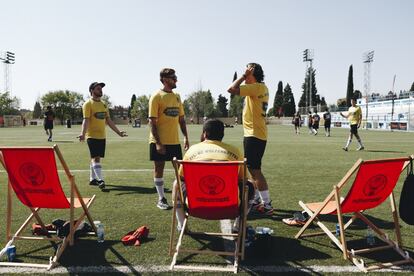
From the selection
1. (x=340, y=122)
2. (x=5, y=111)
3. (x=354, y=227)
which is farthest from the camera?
(x=5, y=111)

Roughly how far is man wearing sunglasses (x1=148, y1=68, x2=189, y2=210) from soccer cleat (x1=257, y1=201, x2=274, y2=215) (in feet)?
4.81

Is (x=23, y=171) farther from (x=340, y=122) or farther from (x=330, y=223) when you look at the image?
(x=340, y=122)

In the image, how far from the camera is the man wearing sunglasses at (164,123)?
5.90 metres

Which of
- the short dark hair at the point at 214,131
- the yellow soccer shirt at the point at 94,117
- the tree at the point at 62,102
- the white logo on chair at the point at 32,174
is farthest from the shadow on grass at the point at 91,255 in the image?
the tree at the point at 62,102

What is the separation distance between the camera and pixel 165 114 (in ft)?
19.7

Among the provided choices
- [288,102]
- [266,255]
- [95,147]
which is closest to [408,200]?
[266,255]

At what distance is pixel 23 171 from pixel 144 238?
1.56m

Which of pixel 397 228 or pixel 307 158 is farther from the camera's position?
pixel 307 158

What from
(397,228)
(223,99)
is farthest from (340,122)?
(223,99)

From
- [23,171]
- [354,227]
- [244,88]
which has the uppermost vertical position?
[244,88]

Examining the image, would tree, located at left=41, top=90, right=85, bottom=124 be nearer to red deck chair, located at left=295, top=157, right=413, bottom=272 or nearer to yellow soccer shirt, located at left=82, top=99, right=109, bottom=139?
yellow soccer shirt, located at left=82, top=99, right=109, bottom=139

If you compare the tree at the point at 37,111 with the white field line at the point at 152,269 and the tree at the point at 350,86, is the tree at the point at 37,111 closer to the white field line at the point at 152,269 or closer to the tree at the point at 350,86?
the tree at the point at 350,86

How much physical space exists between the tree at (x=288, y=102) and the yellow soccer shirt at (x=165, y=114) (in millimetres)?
107644

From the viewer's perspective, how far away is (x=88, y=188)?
7.90 m
